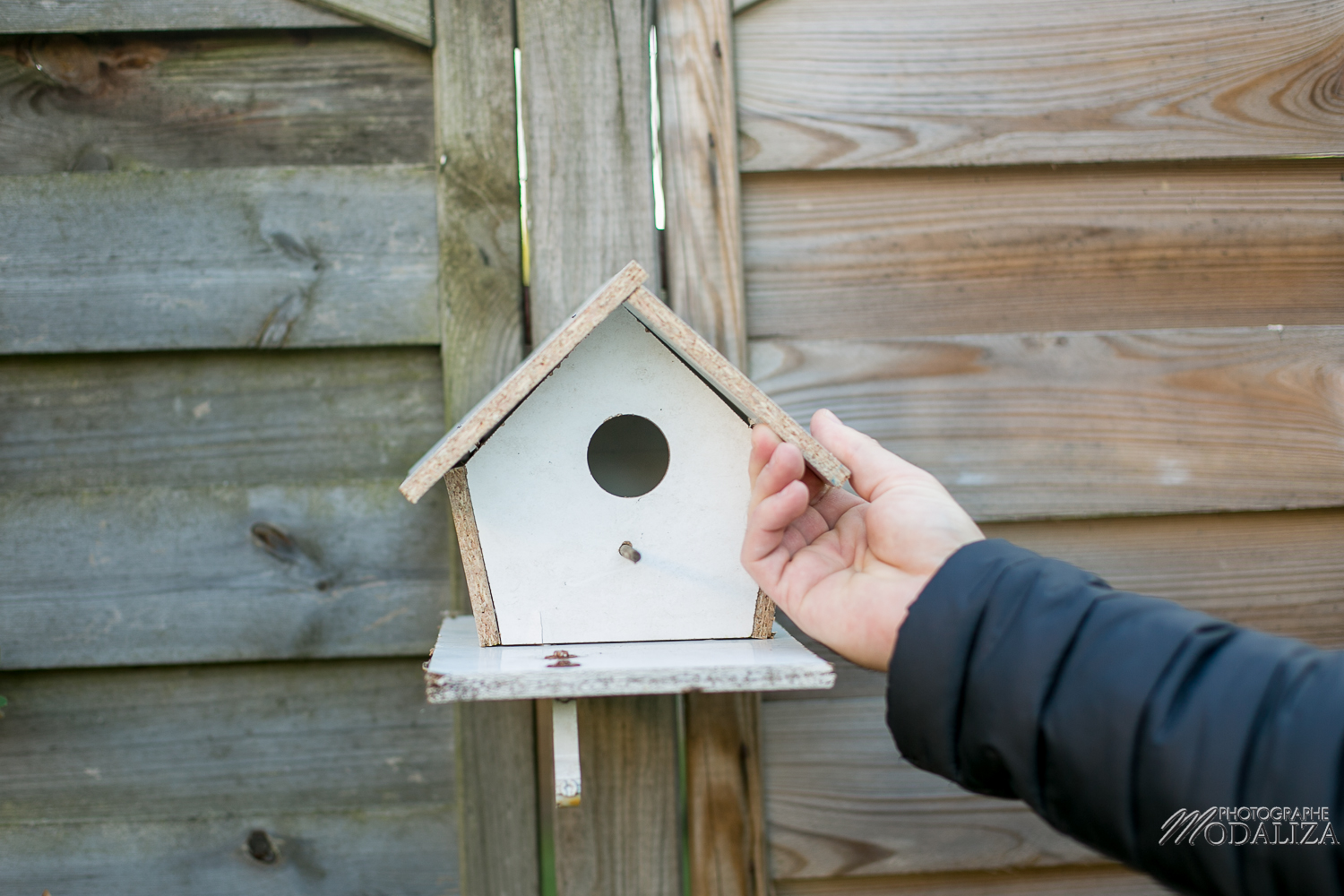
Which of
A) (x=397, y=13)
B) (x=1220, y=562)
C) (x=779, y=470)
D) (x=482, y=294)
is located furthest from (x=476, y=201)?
(x=1220, y=562)

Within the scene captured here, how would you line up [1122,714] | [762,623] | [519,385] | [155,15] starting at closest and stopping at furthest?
[1122,714] → [519,385] → [762,623] → [155,15]

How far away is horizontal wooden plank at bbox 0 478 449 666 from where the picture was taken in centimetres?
112

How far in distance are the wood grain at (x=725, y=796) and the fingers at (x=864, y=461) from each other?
0.40 metres

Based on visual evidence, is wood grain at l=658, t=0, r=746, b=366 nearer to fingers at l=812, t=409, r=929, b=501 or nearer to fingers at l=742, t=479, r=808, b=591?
fingers at l=812, t=409, r=929, b=501

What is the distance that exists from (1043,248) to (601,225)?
0.71 meters

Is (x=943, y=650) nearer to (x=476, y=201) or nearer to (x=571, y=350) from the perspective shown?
(x=571, y=350)

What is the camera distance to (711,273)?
3.75 feet

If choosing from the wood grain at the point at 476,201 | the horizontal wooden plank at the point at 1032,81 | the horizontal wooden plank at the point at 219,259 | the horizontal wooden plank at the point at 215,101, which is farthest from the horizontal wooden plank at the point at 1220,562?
the horizontal wooden plank at the point at 215,101

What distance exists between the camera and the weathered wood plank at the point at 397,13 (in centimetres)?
113

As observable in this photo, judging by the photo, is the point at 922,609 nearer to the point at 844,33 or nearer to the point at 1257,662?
the point at 1257,662

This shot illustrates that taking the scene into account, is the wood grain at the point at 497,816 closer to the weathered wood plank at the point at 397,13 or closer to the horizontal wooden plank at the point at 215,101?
the horizontal wooden plank at the point at 215,101

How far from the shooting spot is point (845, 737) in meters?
1.19

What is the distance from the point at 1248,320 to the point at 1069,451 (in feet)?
1.24

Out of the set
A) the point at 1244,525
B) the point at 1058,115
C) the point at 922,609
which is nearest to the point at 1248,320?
the point at 1244,525
